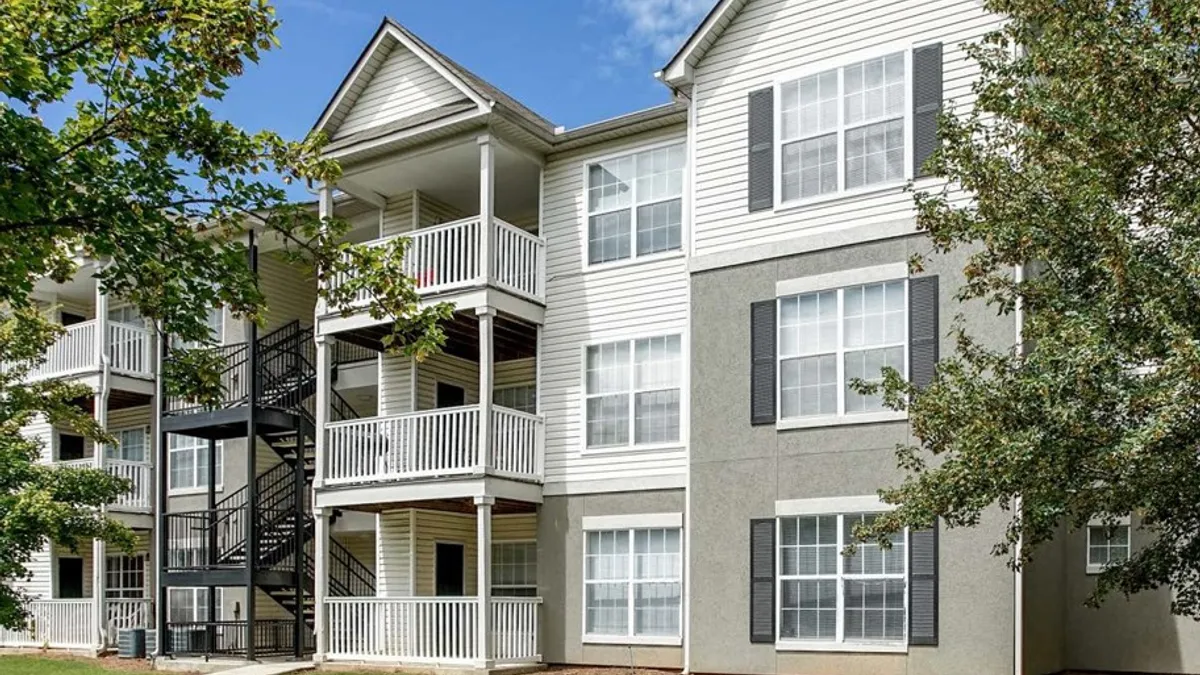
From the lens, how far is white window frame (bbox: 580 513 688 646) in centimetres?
1988

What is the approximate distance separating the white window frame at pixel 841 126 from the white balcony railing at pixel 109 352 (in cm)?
1729

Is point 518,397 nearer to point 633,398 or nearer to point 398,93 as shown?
point 633,398

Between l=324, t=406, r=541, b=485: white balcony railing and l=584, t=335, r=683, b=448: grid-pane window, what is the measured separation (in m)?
1.20

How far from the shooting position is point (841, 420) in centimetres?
1783

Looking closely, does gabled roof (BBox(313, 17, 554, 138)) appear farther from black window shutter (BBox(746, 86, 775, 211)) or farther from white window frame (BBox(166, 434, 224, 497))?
white window frame (BBox(166, 434, 224, 497))

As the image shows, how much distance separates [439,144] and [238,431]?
7797mm

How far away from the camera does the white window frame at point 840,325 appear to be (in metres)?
17.5

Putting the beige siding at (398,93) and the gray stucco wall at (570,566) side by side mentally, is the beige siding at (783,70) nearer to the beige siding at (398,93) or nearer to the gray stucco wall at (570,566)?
the gray stucco wall at (570,566)

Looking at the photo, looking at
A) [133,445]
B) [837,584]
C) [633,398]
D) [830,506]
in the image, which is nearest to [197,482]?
[133,445]

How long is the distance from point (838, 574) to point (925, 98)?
6.78 m

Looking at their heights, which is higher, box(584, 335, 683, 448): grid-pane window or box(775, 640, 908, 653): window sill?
box(584, 335, 683, 448): grid-pane window

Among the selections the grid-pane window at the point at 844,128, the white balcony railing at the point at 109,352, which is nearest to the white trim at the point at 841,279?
the grid-pane window at the point at 844,128

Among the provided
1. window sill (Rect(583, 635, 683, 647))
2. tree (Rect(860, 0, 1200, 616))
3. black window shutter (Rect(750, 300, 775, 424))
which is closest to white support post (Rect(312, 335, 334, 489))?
window sill (Rect(583, 635, 683, 647))

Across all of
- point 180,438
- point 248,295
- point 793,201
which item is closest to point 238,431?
point 180,438
